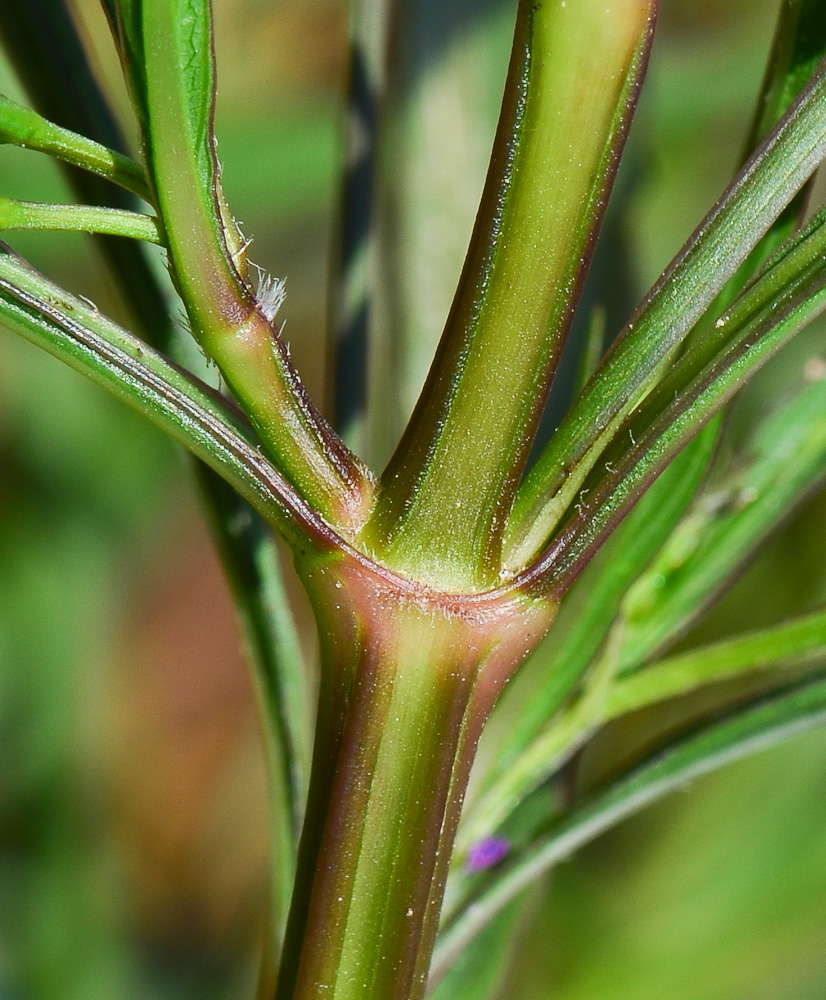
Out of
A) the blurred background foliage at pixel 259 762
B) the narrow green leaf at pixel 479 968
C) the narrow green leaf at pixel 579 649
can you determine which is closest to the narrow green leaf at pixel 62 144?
the narrow green leaf at pixel 579 649

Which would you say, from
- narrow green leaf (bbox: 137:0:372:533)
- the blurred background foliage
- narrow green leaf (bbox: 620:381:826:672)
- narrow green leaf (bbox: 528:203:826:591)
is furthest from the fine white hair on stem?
the blurred background foliage

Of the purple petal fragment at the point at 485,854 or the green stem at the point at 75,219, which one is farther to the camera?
the purple petal fragment at the point at 485,854

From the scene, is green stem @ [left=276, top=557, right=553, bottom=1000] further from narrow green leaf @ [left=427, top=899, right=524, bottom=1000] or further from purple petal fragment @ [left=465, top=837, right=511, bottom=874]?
narrow green leaf @ [left=427, top=899, right=524, bottom=1000]

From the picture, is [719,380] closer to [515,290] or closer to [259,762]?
[515,290]

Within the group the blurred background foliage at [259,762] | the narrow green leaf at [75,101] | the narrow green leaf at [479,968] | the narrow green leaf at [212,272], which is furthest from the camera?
the blurred background foliage at [259,762]

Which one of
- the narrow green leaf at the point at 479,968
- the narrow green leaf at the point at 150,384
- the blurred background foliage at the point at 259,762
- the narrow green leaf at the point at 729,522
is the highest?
the blurred background foliage at the point at 259,762

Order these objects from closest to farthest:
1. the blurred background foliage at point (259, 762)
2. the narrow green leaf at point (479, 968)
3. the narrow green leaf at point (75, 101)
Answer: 1. the narrow green leaf at point (75, 101)
2. the narrow green leaf at point (479, 968)
3. the blurred background foliage at point (259, 762)

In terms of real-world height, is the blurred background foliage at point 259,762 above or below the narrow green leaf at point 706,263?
above

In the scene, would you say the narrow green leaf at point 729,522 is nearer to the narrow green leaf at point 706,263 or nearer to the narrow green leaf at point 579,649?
the narrow green leaf at point 579,649
